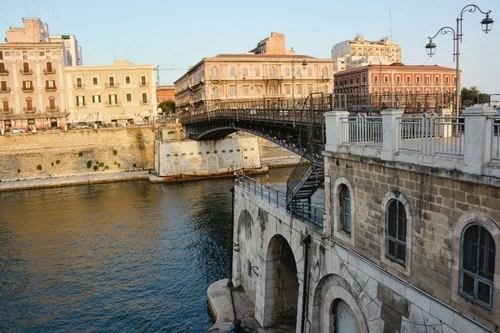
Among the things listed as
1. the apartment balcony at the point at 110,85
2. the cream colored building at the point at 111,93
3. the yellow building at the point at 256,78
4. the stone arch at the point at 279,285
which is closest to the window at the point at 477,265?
the stone arch at the point at 279,285

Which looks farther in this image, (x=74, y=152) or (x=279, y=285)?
(x=74, y=152)

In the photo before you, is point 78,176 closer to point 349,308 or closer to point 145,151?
point 145,151

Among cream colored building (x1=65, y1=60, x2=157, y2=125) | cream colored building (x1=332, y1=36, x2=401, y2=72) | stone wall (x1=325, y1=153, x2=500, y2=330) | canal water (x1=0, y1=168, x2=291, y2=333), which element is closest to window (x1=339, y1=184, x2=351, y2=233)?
stone wall (x1=325, y1=153, x2=500, y2=330)

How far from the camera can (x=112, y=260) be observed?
27.2 metres

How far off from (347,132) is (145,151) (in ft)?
180

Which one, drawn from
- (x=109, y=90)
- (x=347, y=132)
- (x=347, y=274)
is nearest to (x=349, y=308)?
(x=347, y=274)

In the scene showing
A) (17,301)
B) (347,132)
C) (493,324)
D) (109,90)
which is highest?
(109,90)

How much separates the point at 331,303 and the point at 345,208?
2.97m

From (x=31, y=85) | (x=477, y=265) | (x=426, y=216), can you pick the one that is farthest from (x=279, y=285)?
(x=31, y=85)

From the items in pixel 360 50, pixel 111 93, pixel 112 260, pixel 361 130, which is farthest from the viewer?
pixel 360 50

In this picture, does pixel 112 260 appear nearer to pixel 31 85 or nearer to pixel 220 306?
pixel 220 306

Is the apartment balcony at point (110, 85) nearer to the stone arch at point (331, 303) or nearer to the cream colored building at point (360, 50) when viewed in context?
the cream colored building at point (360, 50)

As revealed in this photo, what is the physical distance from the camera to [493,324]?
757 centimetres

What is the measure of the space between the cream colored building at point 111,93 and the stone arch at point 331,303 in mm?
63258
